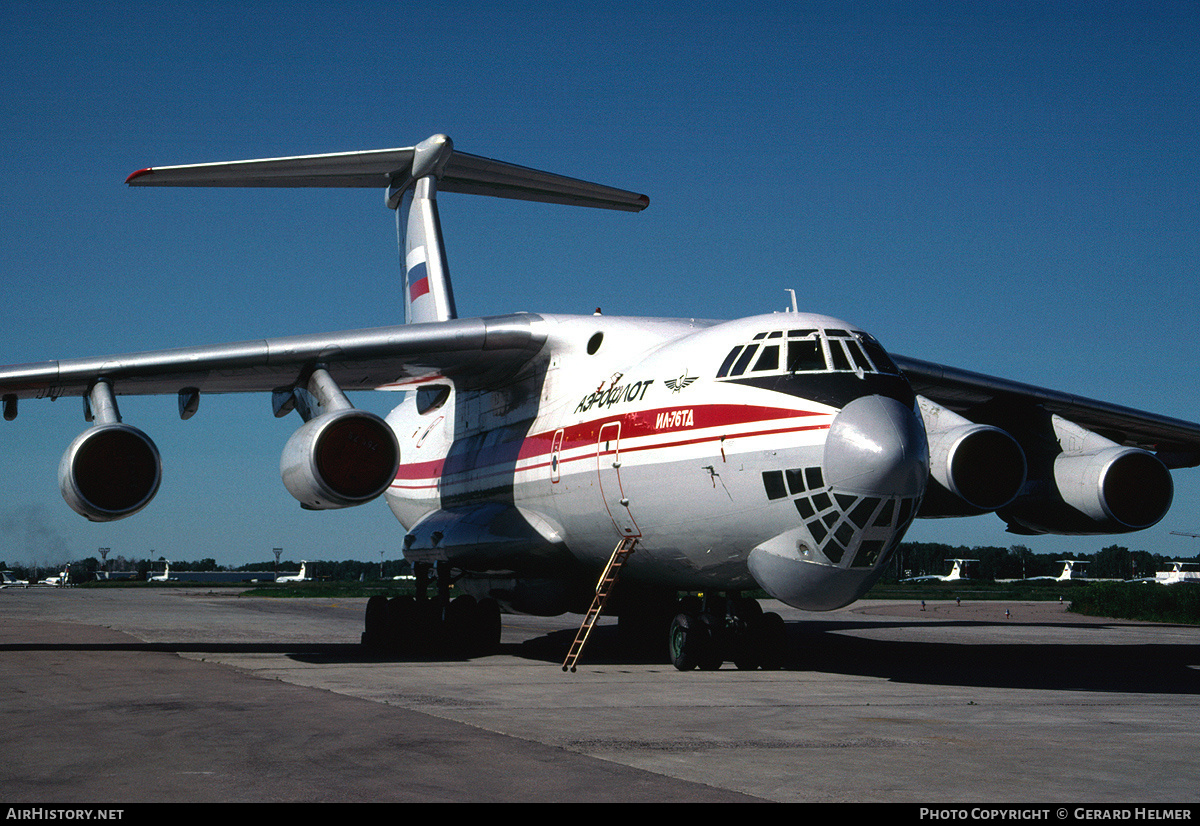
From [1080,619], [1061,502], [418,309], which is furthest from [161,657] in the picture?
[1080,619]

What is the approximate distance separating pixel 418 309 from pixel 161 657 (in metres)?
6.67

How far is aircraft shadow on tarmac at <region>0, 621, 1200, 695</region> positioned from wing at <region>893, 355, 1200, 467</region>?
279 centimetres

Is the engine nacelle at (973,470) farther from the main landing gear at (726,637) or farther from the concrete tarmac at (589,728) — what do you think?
the main landing gear at (726,637)

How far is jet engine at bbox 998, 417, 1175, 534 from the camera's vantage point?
11.6m

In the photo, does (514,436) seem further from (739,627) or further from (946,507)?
(946,507)

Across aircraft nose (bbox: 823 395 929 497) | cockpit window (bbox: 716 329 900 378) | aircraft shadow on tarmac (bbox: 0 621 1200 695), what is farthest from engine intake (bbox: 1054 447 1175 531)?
aircraft nose (bbox: 823 395 929 497)

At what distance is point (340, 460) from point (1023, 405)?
780 cm

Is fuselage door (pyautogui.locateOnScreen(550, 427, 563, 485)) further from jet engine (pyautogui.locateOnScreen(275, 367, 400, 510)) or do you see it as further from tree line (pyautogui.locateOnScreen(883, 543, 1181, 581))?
tree line (pyautogui.locateOnScreen(883, 543, 1181, 581))

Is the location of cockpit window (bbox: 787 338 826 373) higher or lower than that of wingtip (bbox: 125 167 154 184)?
lower

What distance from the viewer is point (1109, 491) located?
38.0 ft

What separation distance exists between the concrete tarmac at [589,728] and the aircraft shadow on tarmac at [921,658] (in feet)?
0.27

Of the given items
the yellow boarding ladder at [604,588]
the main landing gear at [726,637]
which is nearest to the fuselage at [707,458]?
the yellow boarding ladder at [604,588]

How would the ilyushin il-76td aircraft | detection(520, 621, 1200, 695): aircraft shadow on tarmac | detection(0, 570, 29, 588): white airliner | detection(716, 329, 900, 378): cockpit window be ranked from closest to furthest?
the ilyushin il-76td aircraft, detection(716, 329, 900, 378): cockpit window, detection(520, 621, 1200, 695): aircraft shadow on tarmac, detection(0, 570, 29, 588): white airliner

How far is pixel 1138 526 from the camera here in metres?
11.8
